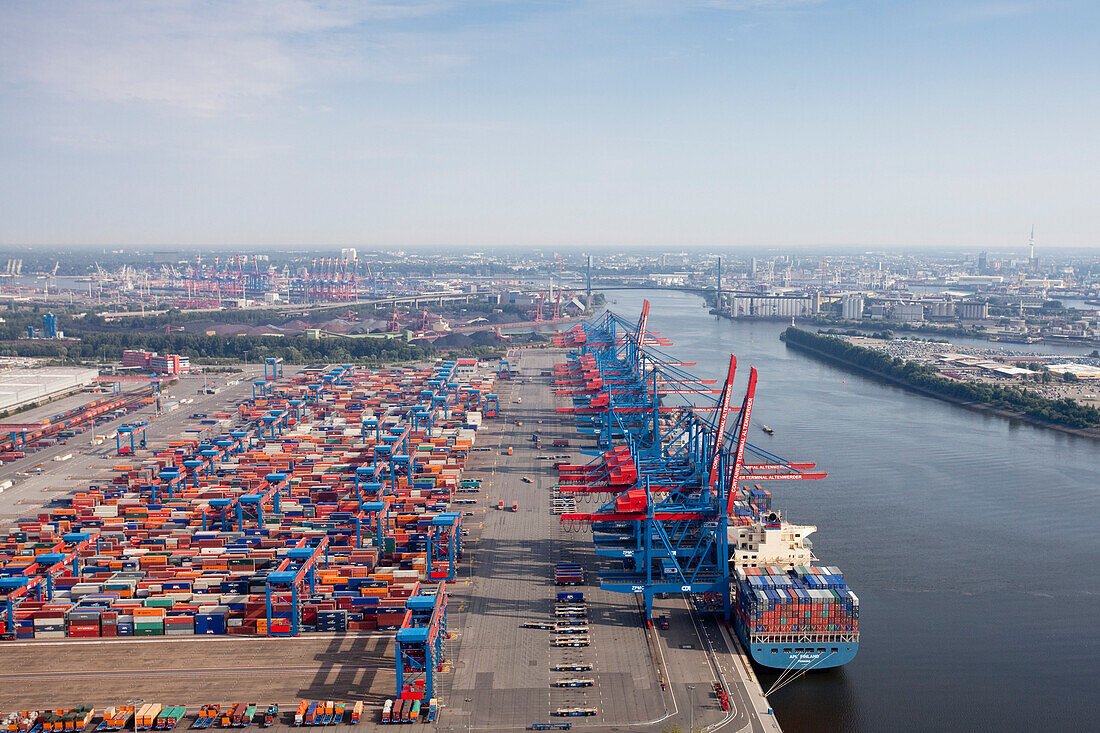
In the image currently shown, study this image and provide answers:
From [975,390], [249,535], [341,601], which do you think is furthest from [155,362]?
[975,390]

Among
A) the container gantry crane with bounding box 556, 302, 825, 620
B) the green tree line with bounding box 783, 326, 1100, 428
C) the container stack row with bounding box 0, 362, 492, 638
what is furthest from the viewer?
the green tree line with bounding box 783, 326, 1100, 428

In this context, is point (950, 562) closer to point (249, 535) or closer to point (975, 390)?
point (249, 535)

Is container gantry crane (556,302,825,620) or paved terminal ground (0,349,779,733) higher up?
container gantry crane (556,302,825,620)

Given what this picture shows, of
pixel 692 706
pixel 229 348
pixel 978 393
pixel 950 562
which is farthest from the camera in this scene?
pixel 229 348

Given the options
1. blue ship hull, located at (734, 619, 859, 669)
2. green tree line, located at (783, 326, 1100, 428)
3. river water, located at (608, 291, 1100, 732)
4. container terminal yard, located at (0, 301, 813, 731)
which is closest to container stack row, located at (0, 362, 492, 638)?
container terminal yard, located at (0, 301, 813, 731)

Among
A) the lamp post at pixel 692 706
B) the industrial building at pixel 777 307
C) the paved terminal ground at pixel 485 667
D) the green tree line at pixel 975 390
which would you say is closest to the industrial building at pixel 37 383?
the paved terminal ground at pixel 485 667

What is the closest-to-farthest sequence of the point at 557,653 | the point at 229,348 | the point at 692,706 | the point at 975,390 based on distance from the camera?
the point at 692,706 < the point at 557,653 < the point at 975,390 < the point at 229,348

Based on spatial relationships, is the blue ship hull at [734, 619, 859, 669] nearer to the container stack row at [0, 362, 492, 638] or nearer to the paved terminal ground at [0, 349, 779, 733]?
the paved terminal ground at [0, 349, 779, 733]
